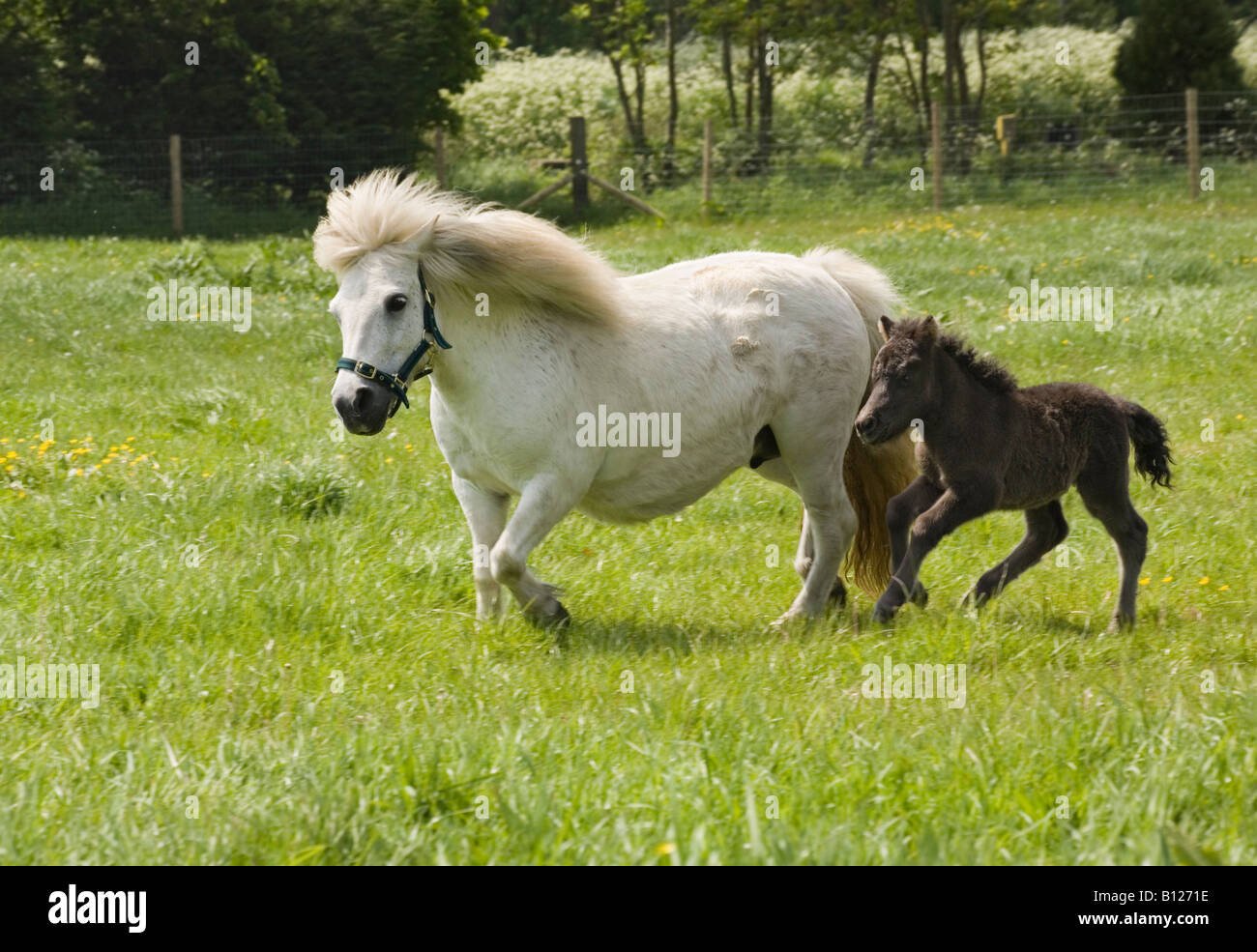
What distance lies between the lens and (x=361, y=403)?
16.7 feet

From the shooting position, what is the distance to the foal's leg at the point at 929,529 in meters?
5.75

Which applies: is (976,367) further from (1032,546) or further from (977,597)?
(977,597)

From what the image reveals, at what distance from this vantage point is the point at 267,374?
37.9 ft

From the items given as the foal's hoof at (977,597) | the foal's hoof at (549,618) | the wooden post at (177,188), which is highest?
the wooden post at (177,188)

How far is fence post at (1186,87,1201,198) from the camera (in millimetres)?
23172

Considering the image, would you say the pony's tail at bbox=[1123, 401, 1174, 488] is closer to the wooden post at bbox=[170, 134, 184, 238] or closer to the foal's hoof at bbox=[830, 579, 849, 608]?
the foal's hoof at bbox=[830, 579, 849, 608]

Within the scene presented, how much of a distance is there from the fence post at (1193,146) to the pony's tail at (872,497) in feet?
62.3

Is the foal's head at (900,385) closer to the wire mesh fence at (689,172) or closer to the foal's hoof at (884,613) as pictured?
the foal's hoof at (884,613)

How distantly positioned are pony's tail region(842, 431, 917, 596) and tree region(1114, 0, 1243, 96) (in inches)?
1031

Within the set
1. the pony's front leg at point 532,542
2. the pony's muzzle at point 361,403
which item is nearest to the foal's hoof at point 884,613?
the pony's front leg at point 532,542

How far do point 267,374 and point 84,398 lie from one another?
5.64 feet

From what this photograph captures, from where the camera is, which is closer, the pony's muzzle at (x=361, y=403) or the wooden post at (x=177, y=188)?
the pony's muzzle at (x=361, y=403)

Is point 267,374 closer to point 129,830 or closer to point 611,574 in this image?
point 611,574

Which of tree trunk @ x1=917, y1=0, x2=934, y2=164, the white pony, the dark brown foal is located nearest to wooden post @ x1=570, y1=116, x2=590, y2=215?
tree trunk @ x1=917, y1=0, x2=934, y2=164
